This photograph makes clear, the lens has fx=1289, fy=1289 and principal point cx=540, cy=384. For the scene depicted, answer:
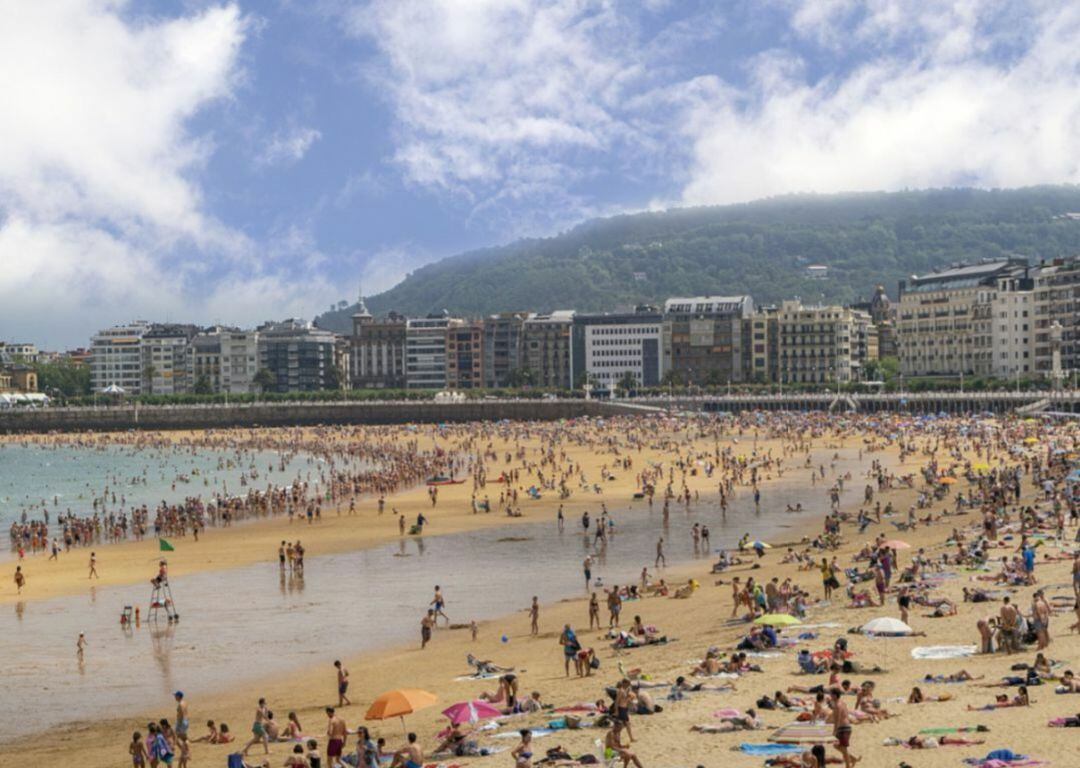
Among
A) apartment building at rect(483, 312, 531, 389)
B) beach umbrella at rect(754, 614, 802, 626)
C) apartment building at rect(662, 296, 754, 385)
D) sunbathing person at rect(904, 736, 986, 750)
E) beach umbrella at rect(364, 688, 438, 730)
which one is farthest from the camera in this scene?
apartment building at rect(483, 312, 531, 389)

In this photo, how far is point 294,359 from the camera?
194 meters

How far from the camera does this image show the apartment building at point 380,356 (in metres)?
→ 189

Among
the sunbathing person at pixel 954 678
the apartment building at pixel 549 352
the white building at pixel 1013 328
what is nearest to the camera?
the sunbathing person at pixel 954 678

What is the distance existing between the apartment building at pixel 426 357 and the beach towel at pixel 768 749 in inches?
6710

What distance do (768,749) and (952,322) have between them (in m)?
130

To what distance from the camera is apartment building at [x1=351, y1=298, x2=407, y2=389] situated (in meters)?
189

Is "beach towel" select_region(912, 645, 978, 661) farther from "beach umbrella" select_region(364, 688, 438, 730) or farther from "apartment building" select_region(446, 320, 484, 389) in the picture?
"apartment building" select_region(446, 320, 484, 389)

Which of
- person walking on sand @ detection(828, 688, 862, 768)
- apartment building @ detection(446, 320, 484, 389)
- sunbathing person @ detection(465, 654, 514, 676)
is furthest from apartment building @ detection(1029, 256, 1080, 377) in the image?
person walking on sand @ detection(828, 688, 862, 768)

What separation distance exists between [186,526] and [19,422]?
100 m

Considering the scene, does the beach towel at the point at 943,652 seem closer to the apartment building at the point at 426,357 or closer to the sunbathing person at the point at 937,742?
the sunbathing person at the point at 937,742

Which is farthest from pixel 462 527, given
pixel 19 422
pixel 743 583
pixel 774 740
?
pixel 19 422

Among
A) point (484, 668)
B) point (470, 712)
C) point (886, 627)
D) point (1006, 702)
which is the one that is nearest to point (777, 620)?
point (886, 627)

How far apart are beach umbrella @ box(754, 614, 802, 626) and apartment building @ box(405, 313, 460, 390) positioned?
535 feet

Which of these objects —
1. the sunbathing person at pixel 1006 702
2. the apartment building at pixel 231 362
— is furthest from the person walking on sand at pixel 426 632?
the apartment building at pixel 231 362
